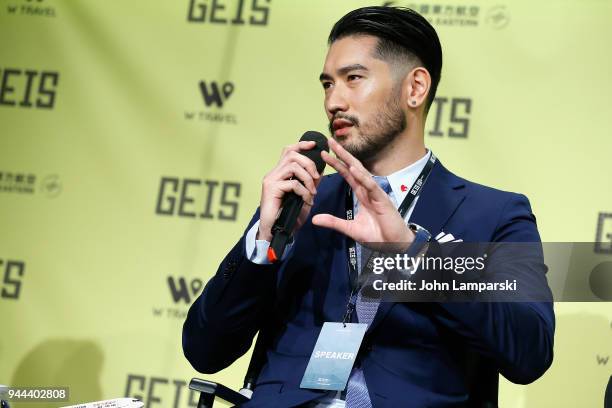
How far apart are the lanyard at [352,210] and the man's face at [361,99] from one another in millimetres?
127

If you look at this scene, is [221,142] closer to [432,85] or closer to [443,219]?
[432,85]

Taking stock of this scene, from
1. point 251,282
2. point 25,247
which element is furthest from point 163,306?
point 251,282

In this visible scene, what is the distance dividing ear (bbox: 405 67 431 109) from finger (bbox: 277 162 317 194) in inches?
21.0

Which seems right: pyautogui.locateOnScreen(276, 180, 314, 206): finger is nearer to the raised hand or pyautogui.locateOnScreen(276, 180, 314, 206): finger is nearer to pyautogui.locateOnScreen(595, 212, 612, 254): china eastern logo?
the raised hand

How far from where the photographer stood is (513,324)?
2047 mm

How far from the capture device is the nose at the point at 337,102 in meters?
2.41

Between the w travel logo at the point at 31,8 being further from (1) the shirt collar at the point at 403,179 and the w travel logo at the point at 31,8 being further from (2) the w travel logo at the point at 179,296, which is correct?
(1) the shirt collar at the point at 403,179

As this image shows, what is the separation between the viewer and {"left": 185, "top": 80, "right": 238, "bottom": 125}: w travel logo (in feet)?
12.0

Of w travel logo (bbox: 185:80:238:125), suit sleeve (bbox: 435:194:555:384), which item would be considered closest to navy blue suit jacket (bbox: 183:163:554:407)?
suit sleeve (bbox: 435:194:555:384)

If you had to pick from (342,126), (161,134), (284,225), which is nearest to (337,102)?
(342,126)

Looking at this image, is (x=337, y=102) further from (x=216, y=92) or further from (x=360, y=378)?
(x=216, y=92)

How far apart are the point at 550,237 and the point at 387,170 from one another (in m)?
0.99

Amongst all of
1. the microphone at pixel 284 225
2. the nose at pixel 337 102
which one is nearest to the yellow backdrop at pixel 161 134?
the nose at pixel 337 102

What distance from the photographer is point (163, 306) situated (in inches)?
142
